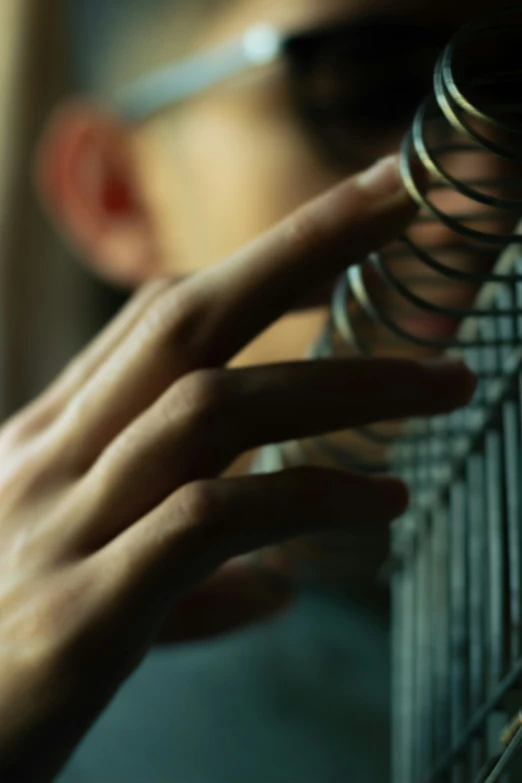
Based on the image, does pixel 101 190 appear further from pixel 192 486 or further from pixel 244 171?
pixel 192 486

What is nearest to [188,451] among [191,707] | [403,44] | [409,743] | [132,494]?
[132,494]

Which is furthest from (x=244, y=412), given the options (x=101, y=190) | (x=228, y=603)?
(x=101, y=190)

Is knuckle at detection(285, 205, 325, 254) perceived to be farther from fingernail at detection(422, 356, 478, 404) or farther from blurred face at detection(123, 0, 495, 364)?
blurred face at detection(123, 0, 495, 364)

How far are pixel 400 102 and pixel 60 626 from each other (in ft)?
1.37

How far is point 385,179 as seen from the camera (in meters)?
0.32

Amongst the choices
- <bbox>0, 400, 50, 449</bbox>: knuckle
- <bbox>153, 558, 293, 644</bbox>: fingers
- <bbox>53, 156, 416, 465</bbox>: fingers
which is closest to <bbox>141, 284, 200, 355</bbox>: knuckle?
<bbox>53, 156, 416, 465</bbox>: fingers

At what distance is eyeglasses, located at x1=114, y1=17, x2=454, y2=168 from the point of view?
589 mm

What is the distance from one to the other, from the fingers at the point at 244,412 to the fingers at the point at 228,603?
8.7 inches

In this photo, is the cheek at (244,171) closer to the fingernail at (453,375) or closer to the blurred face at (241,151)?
the blurred face at (241,151)

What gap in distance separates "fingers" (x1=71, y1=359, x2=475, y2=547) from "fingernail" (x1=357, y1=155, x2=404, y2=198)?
7 centimetres

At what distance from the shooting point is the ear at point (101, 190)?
95 centimetres

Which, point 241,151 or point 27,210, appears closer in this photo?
point 241,151

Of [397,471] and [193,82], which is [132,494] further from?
[193,82]

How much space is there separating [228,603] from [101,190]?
54 cm
